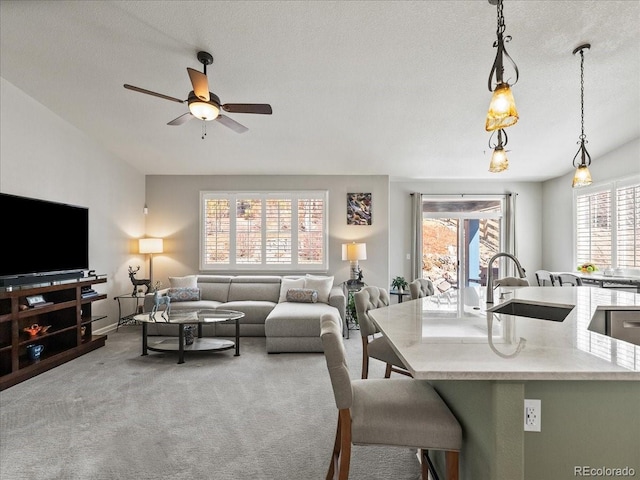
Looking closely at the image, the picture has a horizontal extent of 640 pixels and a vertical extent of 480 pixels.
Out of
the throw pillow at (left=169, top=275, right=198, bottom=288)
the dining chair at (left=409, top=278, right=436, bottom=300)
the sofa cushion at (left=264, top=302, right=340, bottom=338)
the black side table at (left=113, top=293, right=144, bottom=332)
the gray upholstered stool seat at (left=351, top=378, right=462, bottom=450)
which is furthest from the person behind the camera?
the throw pillow at (left=169, top=275, right=198, bottom=288)

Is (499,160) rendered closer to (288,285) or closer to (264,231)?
(288,285)

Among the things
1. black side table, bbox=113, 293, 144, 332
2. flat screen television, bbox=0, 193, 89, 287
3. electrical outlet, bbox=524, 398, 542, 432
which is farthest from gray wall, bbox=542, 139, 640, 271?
flat screen television, bbox=0, 193, 89, 287

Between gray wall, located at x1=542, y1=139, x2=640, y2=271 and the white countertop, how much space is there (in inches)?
164

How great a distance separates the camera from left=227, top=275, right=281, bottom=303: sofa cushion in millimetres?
5848

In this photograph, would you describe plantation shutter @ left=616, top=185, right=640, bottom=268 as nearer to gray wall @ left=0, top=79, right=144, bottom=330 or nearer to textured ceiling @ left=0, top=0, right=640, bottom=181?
textured ceiling @ left=0, top=0, right=640, bottom=181

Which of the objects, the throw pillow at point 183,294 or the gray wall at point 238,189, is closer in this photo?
the throw pillow at point 183,294

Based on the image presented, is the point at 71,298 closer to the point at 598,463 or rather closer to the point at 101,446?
the point at 101,446

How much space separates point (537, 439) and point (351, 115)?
4082 mm

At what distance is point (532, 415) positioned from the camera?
126cm

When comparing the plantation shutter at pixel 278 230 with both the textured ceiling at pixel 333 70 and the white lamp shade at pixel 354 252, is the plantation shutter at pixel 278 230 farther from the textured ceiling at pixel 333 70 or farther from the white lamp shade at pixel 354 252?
the textured ceiling at pixel 333 70

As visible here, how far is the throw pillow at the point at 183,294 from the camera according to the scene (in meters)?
5.54

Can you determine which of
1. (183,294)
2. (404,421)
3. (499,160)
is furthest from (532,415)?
(183,294)

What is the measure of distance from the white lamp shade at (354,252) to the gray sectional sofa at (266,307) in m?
0.63

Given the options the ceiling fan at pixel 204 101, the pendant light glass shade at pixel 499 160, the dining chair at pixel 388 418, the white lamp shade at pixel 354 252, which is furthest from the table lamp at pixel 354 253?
the dining chair at pixel 388 418
